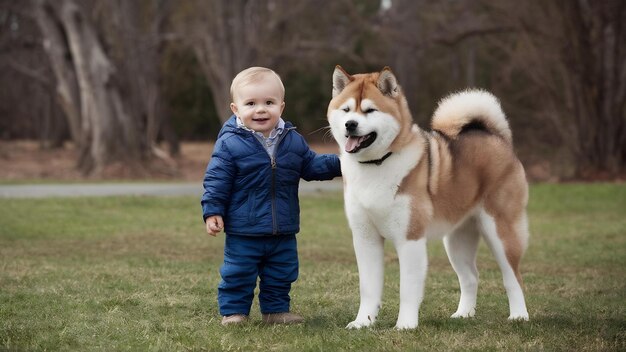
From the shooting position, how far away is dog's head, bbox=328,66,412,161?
4758mm

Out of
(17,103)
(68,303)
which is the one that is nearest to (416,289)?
(68,303)

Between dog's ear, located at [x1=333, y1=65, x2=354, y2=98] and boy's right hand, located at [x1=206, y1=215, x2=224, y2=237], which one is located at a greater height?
dog's ear, located at [x1=333, y1=65, x2=354, y2=98]

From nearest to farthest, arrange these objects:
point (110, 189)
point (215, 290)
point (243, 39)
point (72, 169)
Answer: point (215, 290) < point (110, 189) < point (72, 169) < point (243, 39)

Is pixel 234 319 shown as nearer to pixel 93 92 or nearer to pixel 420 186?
pixel 420 186

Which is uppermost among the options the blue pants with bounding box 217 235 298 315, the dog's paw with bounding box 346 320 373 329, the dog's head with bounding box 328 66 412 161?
the dog's head with bounding box 328 66 412 161

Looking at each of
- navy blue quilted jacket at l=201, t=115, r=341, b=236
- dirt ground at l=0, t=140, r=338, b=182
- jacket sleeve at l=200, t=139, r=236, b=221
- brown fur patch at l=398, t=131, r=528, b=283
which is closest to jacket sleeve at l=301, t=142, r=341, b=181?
navy blue quilted jacket at l=201, t=115, r=341, b=236

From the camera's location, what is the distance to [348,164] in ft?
16.4

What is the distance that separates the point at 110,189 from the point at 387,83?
11.4 m

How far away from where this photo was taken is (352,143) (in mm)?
4770

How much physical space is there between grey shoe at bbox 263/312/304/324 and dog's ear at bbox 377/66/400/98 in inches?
60.3

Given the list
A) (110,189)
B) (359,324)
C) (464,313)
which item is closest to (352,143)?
(359,324)

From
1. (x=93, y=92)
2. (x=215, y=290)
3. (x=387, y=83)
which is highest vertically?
(x=93, y=92)

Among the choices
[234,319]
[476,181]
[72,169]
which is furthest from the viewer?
[72,169]

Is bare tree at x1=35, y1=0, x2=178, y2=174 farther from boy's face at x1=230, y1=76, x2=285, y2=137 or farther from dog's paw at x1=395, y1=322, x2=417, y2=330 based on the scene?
dog's paw at x1=395, y1=322, x2=417, y2=330
